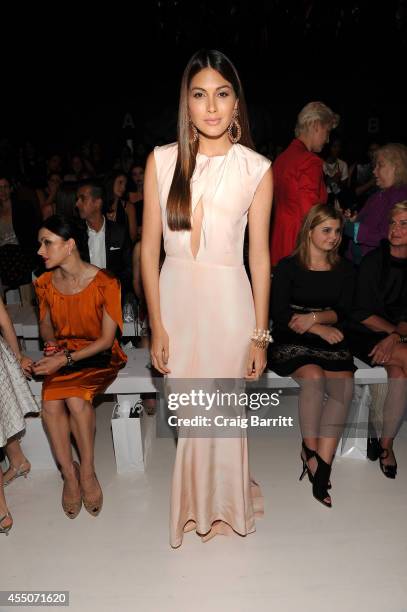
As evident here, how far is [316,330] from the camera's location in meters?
3.26

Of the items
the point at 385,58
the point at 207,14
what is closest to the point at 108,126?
the point at 207,14

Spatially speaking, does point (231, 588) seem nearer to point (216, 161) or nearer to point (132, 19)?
point (216, 161)

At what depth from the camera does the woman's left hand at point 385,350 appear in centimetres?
328

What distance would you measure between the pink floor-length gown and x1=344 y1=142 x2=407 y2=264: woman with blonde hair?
7.10ft

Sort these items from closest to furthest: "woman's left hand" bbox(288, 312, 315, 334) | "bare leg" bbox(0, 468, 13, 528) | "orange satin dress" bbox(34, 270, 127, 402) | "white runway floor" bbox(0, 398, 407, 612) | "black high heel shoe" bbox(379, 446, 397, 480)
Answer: "white runway floor" bbox(0, 398, 407, 612) < "bare leg" bbox(0, 468, 13, 528) < "orange satin dress" bbox(34, 270, 127, 402) < "black high heel shoe" bbox(379, 446, 397, 480) < "woman's left hand" bbox(288, 312, 315, 334)

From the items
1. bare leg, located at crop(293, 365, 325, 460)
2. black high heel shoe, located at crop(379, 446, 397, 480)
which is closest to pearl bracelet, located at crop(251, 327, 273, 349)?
bare leg, located at crop(293, 365, 325, 460)

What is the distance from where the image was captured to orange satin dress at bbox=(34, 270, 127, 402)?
3.01 m

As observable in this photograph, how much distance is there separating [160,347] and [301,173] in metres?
2.07

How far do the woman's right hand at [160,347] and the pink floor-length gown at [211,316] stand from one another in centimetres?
3

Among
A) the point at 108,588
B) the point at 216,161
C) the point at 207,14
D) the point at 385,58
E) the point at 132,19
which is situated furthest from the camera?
the point at 385,58

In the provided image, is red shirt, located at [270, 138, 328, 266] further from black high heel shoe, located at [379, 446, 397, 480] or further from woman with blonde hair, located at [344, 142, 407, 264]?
black high heel shoe, located at [379, 446, 397, 480]

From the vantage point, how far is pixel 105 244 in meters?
4.31

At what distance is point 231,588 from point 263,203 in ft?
5.04

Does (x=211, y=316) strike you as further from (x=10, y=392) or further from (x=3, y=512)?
(x=3, y=512)
